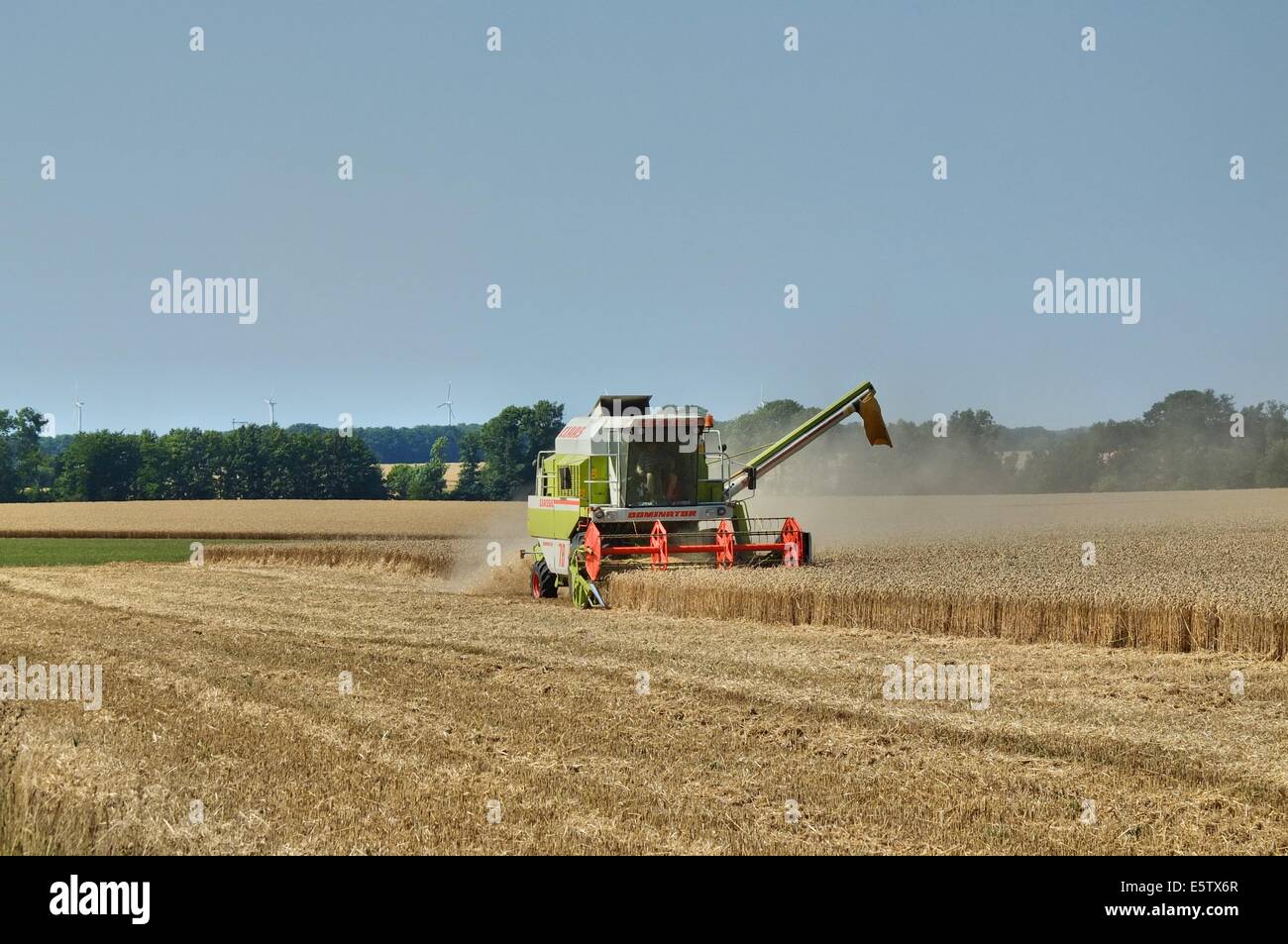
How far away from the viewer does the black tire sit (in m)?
24.8

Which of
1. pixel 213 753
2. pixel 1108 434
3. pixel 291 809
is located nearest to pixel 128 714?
pixel 213 753

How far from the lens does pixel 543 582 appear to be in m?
24.8

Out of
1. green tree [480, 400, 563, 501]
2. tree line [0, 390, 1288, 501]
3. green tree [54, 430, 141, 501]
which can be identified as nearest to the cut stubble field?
tree line [0, 390, 1288, 501]

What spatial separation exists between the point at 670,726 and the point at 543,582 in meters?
13.9

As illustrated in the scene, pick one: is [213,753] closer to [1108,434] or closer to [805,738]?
[805,738]

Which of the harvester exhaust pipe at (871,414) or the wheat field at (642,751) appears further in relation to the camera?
the harvester exhaust pipe at (871,414)

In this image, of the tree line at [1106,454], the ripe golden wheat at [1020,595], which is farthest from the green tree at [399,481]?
the ripe golden wheat at [1020,595]

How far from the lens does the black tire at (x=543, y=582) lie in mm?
24797

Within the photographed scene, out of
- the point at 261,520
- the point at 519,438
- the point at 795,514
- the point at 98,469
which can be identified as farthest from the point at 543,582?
the point at 98,469

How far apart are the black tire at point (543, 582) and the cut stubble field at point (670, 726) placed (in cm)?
182

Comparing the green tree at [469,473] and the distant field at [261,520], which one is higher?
the green tree at [469,473]

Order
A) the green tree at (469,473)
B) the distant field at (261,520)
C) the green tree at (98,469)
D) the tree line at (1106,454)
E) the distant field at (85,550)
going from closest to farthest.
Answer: the distant field at (85,550)
the distant field at (261,520)
the tree line at (1106,454)
the green tree at (469,473)
the green tree at (98,469)

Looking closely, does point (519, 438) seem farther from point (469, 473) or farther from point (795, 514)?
point (795, 514)

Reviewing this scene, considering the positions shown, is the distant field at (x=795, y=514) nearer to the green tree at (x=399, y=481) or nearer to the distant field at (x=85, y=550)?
the distant field at (x=85, y=550)
